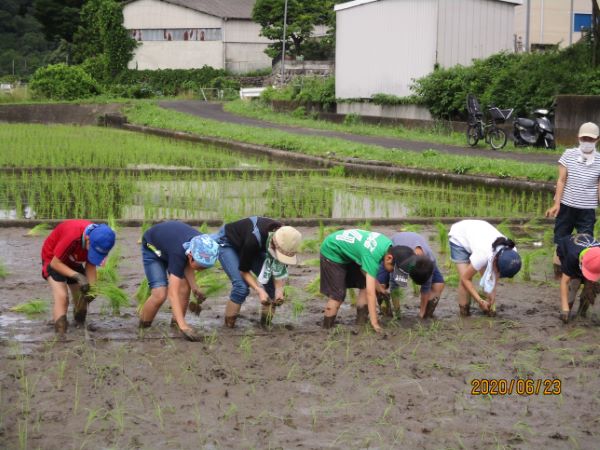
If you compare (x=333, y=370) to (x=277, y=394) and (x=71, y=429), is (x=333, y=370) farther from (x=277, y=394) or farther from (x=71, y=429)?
(x=71, y=429)

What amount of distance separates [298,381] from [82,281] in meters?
1.71

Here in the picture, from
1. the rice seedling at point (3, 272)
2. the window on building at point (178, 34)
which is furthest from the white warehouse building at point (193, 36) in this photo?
the rice seedling at point (3, 272)

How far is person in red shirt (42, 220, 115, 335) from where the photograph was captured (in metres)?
5.90

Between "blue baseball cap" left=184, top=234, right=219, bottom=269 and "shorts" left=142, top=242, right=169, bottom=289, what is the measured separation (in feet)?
1.26

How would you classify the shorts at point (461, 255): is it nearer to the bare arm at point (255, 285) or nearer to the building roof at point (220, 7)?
the bare arm at point (255, 285)

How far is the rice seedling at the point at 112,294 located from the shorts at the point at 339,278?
134cm

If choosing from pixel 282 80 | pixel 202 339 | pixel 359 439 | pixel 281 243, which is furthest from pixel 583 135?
pixel 282 80

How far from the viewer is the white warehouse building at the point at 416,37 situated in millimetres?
23297

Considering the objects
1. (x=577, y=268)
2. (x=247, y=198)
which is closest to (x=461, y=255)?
(x=577, y=268)

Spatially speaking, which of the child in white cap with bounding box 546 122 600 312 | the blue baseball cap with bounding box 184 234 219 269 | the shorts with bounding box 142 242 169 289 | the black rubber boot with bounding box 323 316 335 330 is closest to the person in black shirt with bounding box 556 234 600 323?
the child in white cap with bounding box 546 122 600 312

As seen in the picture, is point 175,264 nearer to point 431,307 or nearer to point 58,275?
point 58,275

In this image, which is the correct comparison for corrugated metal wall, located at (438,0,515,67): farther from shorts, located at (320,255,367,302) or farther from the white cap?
shorts, located at (320,255,367,302)

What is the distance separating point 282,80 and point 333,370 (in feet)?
114
